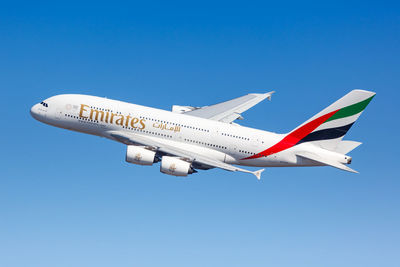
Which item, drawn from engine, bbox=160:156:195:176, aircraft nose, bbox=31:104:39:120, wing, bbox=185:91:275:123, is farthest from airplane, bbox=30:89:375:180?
wing, bbox=185:91:275:123

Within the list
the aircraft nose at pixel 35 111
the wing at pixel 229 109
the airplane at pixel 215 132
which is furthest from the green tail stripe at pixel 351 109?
the aircraft nose at pixel 35 111

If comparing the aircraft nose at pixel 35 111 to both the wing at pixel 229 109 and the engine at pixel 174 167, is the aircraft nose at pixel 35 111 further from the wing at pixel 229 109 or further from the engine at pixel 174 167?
the wing at pixel 229 109

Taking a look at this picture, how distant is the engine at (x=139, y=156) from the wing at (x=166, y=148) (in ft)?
6.48

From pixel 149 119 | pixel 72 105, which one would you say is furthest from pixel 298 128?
pixel 72 105

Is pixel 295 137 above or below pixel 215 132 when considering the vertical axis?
above

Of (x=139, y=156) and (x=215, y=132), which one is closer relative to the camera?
(x=139, y=156)

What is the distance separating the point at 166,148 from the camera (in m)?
71.1

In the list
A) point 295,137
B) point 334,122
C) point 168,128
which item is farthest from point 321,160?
point 168,128

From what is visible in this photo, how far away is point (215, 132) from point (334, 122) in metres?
15.2

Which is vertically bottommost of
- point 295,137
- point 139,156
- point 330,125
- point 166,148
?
point 139,156

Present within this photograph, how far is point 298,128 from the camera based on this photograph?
74.1 m

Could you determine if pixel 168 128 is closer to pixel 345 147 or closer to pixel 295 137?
pixel 295 137

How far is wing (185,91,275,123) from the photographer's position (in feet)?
269

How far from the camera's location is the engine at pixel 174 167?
68438 millimetres
